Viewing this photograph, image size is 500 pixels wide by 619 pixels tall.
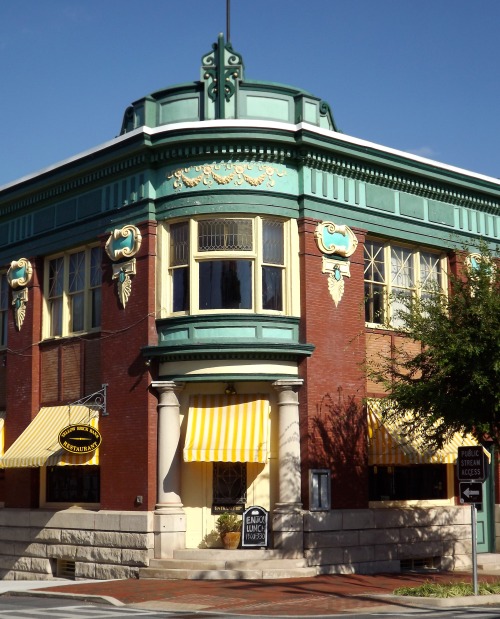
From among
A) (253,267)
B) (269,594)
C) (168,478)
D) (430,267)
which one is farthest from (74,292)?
(269,594)

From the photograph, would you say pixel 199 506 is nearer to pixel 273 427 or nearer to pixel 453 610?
pixel 273 427

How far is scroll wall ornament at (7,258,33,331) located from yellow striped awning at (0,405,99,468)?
117 inches

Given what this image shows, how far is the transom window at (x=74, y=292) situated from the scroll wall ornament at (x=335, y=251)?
6.11 m

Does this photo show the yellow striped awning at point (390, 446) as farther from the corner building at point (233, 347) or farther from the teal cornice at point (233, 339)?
the teal cornice at point (233, 339)

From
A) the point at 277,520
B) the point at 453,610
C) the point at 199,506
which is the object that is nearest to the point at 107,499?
the point at 199,506

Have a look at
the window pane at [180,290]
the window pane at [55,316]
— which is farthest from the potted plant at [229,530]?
the window pane at [55,316]

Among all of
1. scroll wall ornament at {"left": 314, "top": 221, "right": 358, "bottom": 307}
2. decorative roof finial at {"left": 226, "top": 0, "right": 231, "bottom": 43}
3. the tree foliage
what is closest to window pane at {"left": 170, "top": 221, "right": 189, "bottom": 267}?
scroll wall ornament at {"left": 314, "top": 221, "right": 358, "bottom": 307}

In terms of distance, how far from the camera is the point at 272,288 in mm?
24688

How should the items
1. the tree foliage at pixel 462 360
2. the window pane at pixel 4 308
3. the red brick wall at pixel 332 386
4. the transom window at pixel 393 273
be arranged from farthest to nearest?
the window pane at pixel 4 308 → the transom window at pixel 393 273 → the red brick wall at pixel 332 386 → the tree foliage at pixel 462 360

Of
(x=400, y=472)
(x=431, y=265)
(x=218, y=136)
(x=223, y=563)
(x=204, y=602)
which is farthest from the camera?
(x=431, y=265)

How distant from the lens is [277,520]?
76.9 ft

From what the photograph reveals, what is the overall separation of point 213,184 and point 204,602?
32.2 ft

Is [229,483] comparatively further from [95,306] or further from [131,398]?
[95,306]

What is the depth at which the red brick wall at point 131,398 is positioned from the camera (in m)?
24.4
